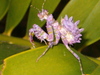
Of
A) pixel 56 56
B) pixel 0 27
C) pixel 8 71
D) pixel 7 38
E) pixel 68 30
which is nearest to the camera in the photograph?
pixel 8 71

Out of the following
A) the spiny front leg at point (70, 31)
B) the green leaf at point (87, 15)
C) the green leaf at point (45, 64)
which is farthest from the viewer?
the green leaf at point (87, 15)

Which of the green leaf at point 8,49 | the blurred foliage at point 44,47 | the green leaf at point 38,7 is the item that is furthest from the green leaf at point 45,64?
the green leaf at point 38,7

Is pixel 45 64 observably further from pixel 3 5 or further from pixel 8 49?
pixel 3 5

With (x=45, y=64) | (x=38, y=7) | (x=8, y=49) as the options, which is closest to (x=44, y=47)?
(x=45, y=64)

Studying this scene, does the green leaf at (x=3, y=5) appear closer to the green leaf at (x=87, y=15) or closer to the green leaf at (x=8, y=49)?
the green leaf at (x=8, y=49)

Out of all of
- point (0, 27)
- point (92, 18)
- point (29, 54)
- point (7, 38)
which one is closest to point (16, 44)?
point (7, 38)

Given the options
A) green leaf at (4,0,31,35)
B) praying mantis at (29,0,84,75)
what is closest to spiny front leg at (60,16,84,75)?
praying mantis at (29,0,84,75)

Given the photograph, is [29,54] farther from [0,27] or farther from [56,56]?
[0,27]
